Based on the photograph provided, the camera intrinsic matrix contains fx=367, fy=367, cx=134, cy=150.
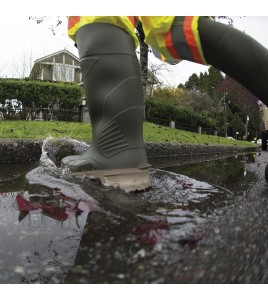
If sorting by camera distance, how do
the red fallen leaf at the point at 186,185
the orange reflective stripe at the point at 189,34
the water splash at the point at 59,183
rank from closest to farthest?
the water splash at the point at 59,183 → the orange reflective stripe at the point at 189,34 → the red fallen leaf at the point at 186,185

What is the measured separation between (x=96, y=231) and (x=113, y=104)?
2.41ft

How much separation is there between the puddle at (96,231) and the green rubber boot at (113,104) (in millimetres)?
146

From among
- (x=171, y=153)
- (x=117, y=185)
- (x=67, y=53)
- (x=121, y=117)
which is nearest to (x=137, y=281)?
(x=117, y=185)

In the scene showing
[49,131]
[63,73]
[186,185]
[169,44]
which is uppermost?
[63,73]

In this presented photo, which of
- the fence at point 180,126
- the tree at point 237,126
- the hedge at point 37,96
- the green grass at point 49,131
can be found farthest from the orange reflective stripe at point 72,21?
the tree at point 237,126

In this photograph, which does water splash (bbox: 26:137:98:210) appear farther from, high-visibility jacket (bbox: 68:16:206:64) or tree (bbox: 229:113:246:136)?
tree (bbox: 229:113:246:136)

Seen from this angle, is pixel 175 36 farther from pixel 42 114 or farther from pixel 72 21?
pixel 42 114

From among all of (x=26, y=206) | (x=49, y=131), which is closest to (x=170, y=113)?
(x=49, y=131)

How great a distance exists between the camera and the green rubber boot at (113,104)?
156cm

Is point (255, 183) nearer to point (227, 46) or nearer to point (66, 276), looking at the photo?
point (227, 46)

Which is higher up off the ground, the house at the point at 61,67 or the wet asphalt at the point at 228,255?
the house at the point at 61,67

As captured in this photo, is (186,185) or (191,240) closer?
(191,240)

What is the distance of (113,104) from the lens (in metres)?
1.56

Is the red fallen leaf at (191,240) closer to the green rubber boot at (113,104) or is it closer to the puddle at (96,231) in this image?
the puddle at (96,231)
